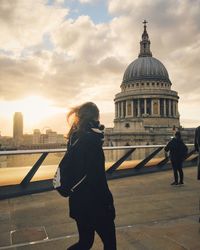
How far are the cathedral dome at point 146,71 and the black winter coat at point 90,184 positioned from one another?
88901 mm

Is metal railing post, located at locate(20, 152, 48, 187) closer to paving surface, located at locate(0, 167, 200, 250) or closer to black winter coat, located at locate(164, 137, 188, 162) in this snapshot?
paving surface, located at locate(0, 167, 200, 250)

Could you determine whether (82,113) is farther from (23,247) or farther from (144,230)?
(144,230)

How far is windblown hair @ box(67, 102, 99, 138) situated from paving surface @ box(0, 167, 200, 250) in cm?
205

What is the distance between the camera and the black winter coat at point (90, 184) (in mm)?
3238

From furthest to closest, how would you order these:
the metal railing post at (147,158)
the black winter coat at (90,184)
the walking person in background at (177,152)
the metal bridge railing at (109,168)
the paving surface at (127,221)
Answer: the metal railing post at (147,158) → the walking person in background at (177,152) → the metal bridge railing at (109,168) → the paving surface at (127,221) → the black winter coat at (90,184)

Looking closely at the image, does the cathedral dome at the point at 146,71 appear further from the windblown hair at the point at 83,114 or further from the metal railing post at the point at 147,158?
the windblown hair at the point at 83,114

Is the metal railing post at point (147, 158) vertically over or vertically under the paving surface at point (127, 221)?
over

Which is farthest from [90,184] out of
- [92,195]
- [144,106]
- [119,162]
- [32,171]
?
[144,106]

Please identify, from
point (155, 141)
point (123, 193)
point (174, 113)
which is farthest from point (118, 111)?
point (123, 193)

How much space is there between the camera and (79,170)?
3277 mm

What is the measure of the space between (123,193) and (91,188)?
207 inches

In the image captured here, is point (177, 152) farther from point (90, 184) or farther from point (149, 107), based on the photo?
point (149, 107)

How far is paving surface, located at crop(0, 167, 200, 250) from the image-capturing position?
15.3ft

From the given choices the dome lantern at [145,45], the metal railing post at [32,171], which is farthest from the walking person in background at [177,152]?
the dome lantern at [145,45]
